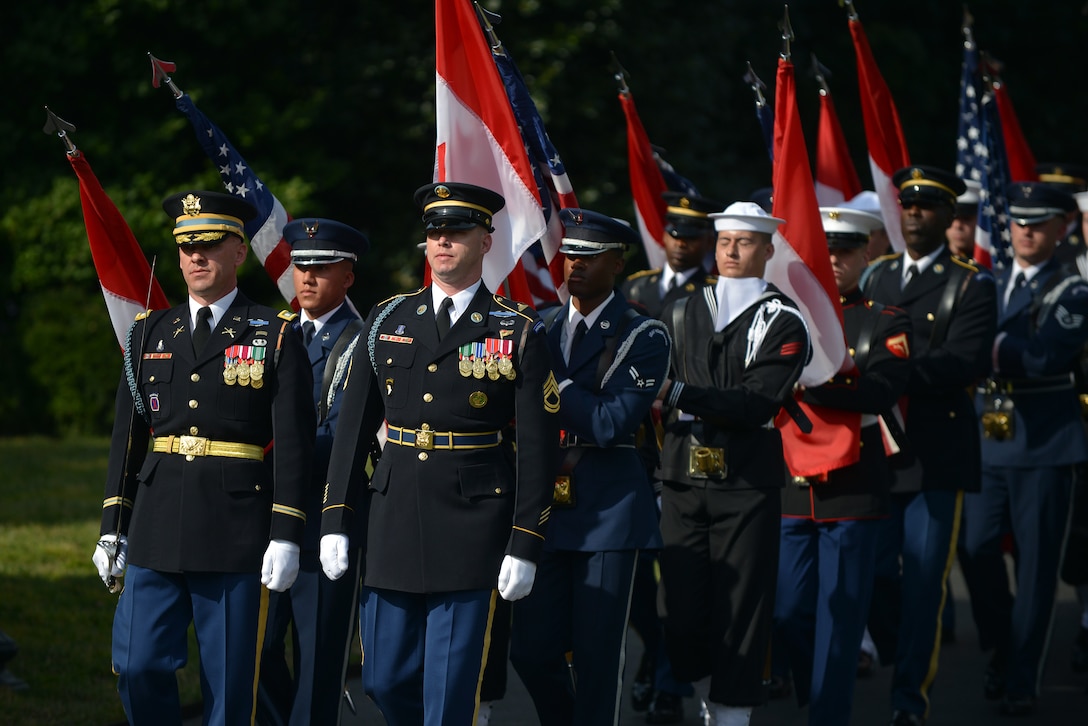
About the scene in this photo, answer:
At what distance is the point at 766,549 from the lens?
6.71 m

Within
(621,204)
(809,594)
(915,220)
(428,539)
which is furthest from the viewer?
(621,204)

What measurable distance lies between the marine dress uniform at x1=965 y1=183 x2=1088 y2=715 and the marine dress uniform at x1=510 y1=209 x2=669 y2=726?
274 centimetres

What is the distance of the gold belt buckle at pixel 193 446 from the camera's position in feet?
18.7

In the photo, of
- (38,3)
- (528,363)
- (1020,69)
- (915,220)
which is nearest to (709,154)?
(1020,69)

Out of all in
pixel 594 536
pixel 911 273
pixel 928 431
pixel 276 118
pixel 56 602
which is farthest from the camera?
pixel 276 118

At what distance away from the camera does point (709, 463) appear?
6.71 metres

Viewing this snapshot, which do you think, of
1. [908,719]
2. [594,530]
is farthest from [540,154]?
[908,719]

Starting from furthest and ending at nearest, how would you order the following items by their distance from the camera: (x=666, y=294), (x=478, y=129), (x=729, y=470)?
1. (x=666, y=294)
2. (x=478, y=129)
3. (x=729, y=470)

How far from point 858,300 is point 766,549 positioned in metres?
1.49

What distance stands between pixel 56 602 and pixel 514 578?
5050 millimetres

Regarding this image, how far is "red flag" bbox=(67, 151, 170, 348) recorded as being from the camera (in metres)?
6.71

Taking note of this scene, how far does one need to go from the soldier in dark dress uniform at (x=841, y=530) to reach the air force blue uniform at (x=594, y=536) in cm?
115

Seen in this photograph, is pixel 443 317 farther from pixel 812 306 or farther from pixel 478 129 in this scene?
pixel 812 306

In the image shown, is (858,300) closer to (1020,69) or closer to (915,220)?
(915,220)
